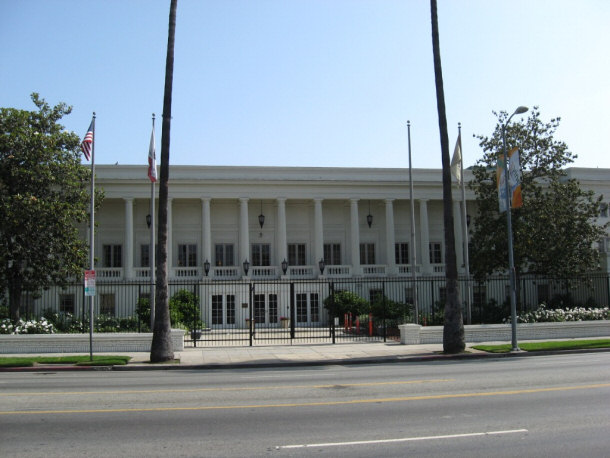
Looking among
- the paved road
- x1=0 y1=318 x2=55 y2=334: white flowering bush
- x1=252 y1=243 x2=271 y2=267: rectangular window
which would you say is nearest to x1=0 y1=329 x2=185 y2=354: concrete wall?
x1=0 y1=318 x2=55 y2=334: white flowering bush

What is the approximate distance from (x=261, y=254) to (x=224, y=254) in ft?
8.90

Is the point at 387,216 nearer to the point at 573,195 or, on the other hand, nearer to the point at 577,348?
the point at 573,195

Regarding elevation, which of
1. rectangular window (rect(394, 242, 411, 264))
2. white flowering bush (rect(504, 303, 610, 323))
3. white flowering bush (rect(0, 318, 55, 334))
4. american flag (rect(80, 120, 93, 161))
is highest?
american flag (rect(80, 120, 93, 161))

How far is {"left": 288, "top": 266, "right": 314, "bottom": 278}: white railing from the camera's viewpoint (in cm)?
4081

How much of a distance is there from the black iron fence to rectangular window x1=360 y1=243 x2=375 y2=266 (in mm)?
3777

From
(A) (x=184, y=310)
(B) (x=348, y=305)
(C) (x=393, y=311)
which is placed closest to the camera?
(C) (x=393, y=311)

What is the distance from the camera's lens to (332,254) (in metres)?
43.9

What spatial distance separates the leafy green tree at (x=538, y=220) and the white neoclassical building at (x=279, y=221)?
8048 mm

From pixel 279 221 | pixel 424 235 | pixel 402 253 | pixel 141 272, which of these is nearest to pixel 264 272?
pixel 279 221

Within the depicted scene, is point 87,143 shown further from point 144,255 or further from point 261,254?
point 261,254

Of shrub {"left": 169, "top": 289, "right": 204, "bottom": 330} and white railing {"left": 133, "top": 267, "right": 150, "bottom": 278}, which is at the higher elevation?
white railing {"left": 133, "top": 267, "right": 150, "bottom": 278}

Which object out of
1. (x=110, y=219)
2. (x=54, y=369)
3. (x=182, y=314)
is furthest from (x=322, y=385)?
(x=110, y=219)

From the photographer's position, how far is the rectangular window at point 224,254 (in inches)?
1672

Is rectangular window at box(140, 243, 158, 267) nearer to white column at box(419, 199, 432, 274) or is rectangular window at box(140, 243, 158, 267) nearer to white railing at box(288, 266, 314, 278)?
white railing at box(288, 266, 314, 278)
